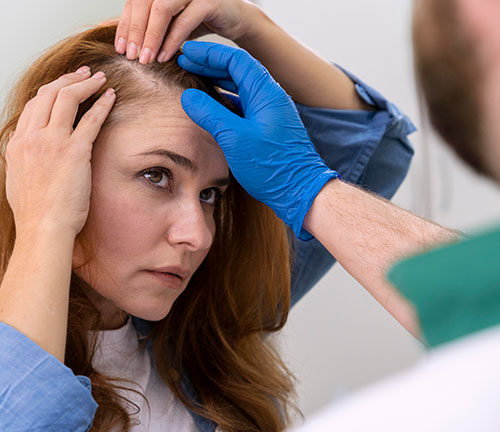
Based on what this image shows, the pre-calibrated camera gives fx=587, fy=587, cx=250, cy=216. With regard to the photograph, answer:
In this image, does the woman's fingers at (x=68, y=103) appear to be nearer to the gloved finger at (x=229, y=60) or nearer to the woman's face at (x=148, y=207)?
the woman's face at (x=148, y=207)

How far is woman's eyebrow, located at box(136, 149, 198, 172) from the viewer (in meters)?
0.96

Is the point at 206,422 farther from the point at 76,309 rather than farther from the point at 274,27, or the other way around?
the point at 274,27

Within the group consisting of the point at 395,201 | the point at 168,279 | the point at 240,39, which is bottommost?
the point at 395,201

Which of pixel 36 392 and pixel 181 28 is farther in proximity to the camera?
pixel 181 28

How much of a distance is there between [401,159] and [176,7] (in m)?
0.62

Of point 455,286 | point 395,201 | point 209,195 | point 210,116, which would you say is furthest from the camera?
point 395,201

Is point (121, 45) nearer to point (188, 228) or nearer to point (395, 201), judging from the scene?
point (188, 228)

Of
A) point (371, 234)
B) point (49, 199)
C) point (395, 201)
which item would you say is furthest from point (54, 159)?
point (395, 201)

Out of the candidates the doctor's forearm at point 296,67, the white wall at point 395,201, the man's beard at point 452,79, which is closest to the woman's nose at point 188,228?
the doctor's forearm at point 296,67

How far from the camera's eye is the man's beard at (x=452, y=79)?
317 millimetres

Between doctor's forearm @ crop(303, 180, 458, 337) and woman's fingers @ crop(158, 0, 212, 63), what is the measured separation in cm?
37

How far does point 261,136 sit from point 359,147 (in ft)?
1.23

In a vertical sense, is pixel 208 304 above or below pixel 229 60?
below

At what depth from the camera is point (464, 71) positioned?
1.05ft
